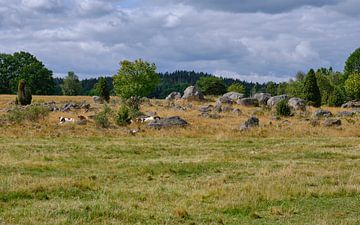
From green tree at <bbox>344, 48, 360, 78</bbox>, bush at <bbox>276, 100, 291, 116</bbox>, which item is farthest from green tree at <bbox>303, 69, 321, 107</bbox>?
green tree at <bbox>344, 48, 360, 78</bbox>

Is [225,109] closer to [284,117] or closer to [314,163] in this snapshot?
[284,117]

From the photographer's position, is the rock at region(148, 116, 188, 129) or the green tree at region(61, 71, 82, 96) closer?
the rock at region(148, 116, 188, 129)

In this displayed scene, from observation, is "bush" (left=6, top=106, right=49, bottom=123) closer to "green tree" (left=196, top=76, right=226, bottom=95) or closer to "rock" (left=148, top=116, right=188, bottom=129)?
"rock" (left=148, top=116, right=188, bottom=129)

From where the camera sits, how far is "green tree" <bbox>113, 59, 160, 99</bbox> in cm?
6750

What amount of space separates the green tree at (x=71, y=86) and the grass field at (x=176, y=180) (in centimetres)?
10090

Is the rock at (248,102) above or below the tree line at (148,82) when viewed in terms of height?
below

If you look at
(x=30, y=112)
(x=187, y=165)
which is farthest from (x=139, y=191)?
(x=30, y=112)

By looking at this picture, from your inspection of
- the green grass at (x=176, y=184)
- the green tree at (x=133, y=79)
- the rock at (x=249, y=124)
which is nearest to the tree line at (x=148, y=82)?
the green tree at (x=133, y=79)

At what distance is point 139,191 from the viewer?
1403cm

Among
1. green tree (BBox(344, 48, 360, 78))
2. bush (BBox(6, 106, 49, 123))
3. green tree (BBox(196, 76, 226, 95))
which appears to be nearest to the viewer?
bush (BBox(6, 106, 49, 123))

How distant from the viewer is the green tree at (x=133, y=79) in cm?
6750

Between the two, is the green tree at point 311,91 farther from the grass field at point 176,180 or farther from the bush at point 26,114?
the bush at point 26,114

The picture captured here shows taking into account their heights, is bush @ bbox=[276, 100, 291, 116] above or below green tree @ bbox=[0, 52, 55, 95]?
below

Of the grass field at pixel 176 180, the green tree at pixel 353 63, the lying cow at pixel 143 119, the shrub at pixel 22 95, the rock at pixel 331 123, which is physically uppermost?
the green tree at pixel 353 63
